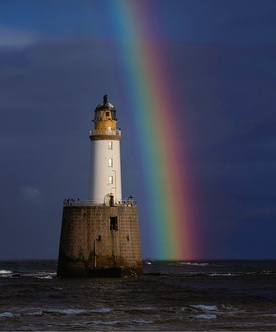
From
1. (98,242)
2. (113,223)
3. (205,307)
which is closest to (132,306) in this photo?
(205,307)

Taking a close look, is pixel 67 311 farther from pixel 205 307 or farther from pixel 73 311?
pixel 205 307

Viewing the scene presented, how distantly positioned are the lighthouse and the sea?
1.88 m

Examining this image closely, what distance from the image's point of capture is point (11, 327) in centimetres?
3853

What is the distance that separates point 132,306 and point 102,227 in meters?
24.3

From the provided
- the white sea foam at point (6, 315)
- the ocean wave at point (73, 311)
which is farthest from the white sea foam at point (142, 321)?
the white sea foam at point (6, 315)

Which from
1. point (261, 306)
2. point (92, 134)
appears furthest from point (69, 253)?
point (261, 306)

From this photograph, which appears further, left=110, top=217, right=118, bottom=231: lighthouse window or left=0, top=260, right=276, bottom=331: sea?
left=110, top=217, right=118, bottom=231: lighthouse window

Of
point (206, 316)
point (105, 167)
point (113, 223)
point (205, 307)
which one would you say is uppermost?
point (105, 167)

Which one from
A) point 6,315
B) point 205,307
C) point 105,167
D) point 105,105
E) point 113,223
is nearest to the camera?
point 6,315

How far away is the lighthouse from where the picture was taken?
241 feet

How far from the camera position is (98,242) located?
241ft

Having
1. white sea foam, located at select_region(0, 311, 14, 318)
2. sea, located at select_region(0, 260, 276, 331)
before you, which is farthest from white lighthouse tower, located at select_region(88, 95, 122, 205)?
white sea foam, located at select_region(0, 311, 14, 318)

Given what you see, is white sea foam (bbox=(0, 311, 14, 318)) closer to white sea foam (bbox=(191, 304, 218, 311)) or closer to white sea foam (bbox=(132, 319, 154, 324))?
white sea foam (bbox=(132, 319, 154, 324))

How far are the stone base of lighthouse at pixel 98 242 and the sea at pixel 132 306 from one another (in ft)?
5.42
